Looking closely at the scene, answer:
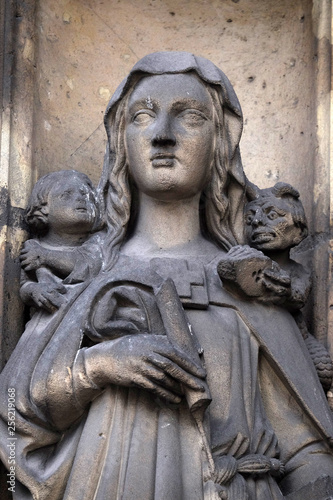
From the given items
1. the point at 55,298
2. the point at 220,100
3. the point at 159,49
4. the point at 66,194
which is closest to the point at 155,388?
the point at 55,298

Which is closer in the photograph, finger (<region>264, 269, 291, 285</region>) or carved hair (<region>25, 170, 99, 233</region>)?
finger (<region>264, 269, 291, 285</region>)

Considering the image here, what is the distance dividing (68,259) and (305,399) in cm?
110

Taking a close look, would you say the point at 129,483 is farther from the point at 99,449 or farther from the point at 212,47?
the point at 212,47

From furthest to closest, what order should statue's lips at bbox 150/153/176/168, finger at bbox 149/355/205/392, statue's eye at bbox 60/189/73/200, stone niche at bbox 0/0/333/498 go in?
stone niche at bbox 0/0/333/498
statue's eye at bbox 60/189/73/200
statue's lips at bbox 150/153/176/168
finger at bbox 149/355/205/392

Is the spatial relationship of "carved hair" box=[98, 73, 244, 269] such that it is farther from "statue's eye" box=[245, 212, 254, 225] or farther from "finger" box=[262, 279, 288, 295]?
"finger" box=[262, 279, 288, 295]

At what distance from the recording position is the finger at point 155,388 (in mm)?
4883

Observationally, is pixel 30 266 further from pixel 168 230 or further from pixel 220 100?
pixel 220 100

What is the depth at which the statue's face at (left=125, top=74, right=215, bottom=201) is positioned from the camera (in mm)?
5484

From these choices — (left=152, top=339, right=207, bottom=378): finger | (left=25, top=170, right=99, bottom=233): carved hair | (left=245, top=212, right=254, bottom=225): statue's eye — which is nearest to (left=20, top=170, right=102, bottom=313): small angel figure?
(left=25, top=170, right=99, bottom=233): carved hair

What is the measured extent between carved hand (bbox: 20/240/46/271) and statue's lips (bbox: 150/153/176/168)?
1.95 ft

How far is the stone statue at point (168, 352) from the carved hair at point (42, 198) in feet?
0.52

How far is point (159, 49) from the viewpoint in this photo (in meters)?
6.65

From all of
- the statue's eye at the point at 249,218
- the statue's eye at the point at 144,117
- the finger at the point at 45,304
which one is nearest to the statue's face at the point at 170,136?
the statue's eye at the point at 144,117

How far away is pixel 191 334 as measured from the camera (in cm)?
504
